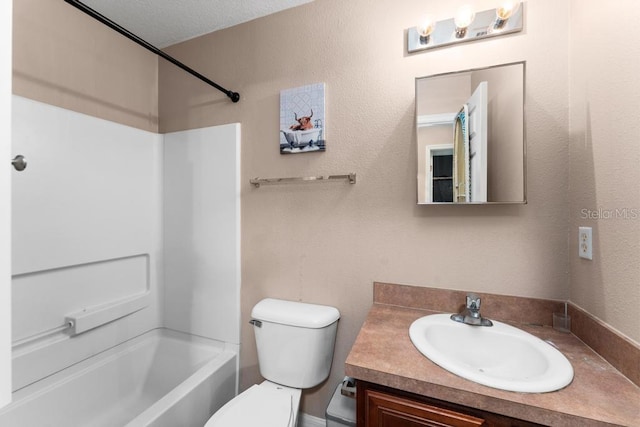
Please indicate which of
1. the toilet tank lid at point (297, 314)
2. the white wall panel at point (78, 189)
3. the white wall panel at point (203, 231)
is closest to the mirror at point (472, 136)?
the toilet tank lid at point (297, 314)

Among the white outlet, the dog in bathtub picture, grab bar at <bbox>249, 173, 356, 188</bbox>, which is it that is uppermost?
the dog in bathtub picture

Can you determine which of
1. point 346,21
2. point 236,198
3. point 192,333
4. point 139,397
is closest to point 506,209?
point 346,21

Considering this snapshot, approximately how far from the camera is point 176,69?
6.51 feet

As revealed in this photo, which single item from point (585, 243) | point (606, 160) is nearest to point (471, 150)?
point (606, 160)

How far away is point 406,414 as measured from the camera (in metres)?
0.84

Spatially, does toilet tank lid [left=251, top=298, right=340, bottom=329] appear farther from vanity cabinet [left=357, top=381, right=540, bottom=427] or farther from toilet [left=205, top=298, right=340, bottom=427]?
vanity cabinet [left=357, top=381, right=540, bottom=427]

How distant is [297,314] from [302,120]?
1.04 m

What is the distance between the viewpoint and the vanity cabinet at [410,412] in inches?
30.1

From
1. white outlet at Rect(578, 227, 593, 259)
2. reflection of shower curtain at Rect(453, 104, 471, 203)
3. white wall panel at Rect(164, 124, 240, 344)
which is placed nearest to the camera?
white outlet at Rect(578, 227, 593, 259)

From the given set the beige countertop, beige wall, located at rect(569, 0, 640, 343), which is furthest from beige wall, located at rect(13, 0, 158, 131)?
beige wall, located at rect(569, 0, 640, 343)

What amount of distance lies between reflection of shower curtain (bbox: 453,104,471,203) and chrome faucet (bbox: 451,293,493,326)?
42cm

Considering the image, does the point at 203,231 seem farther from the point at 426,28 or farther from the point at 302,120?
the point at 426,28

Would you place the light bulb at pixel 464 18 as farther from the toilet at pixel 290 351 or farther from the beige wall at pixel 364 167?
the toilet at pixel 290 351

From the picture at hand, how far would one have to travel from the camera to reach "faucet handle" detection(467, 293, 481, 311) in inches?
46.0
